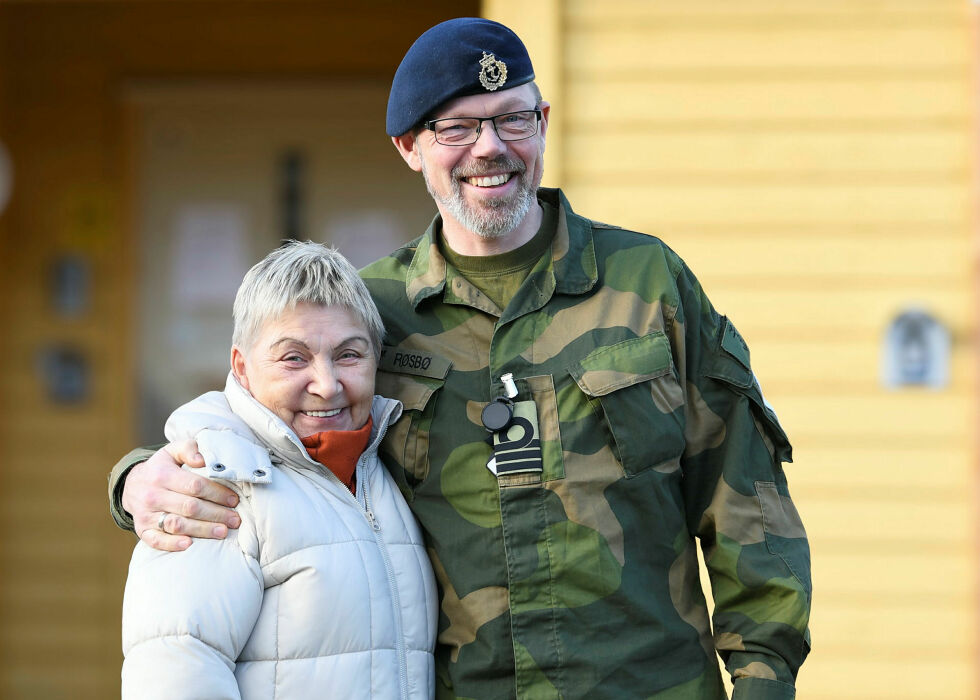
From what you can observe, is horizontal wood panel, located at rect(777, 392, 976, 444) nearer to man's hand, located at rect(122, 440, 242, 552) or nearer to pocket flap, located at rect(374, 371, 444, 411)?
pocket flap, located at rect(374, 371, 444, 411)

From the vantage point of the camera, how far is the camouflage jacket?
1918 millimetres

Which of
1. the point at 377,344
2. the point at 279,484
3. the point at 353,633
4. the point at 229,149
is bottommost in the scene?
the point at 353,633

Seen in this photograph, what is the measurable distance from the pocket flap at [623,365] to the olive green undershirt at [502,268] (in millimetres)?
204

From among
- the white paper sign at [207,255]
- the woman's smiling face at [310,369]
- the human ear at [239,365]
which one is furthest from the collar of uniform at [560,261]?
the white paper sign at [207,255]

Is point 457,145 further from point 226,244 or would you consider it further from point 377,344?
point 226,244

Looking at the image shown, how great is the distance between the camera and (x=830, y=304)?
3.67 meters

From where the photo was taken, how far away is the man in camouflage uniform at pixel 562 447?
1.92 meters

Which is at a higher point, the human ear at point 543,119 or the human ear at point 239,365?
the human ear at point 543,119

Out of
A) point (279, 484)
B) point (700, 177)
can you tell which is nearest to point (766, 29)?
point (700, 177)

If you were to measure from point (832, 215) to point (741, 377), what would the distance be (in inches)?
72.5

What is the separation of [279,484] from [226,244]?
351cm

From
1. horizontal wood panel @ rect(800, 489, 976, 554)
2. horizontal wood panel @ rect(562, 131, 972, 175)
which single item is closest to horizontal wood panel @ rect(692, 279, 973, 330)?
horizontal wood panel @ rect(562, 131, 972, 175)

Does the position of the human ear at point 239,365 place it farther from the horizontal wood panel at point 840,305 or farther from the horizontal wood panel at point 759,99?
the horizontal wood panel at point 840,305

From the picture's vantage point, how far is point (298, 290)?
6.22 ft
